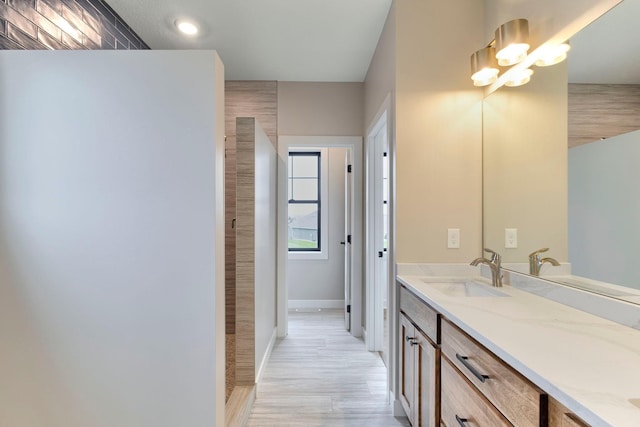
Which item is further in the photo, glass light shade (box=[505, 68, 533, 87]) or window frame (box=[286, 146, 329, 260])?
window frame (box=[286, 146, 329, 260])

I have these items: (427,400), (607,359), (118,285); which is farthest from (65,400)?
(607,359)

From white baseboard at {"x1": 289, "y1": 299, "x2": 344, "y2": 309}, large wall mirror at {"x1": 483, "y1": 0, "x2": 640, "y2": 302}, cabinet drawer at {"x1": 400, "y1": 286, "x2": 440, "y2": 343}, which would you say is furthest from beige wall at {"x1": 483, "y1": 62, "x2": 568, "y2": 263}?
white baseboard at {"x1": 289, "y1": 299, "x2": 344, "y2": 309}

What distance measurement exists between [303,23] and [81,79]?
1593 mm

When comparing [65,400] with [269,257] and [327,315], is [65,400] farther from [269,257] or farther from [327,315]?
[327,315]

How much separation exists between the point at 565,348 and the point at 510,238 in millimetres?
1005

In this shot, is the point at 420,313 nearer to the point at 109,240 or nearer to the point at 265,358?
the point at 109,240

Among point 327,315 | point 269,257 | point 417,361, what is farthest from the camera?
point 327,315

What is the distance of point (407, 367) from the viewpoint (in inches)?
73.8

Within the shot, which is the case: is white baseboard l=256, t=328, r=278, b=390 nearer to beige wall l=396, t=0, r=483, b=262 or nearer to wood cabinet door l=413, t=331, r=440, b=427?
wood cabinet door l=413, t=331, r=440, b=427

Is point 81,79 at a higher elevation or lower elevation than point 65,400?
higher

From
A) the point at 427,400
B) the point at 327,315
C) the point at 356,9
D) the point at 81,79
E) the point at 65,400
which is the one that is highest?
the point at 356,9

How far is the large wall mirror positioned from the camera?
1.19 metres

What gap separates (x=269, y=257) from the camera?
295 cm

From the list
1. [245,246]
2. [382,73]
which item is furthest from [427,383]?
[382,73]
